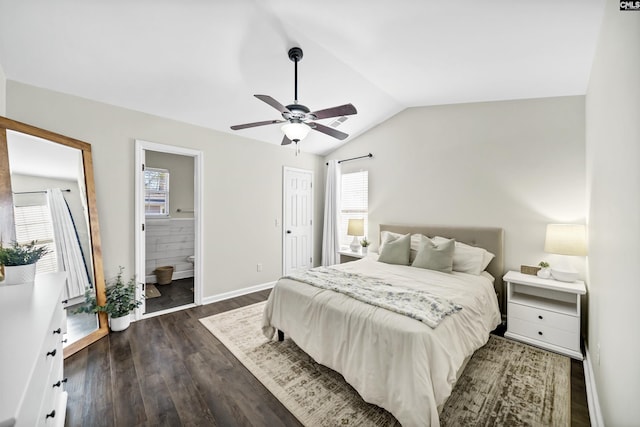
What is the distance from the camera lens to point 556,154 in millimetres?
2779

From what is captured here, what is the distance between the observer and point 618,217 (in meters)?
1.27

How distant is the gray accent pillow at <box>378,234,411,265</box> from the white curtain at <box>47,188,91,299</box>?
338 cm

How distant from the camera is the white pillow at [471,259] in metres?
Answer: 2.91

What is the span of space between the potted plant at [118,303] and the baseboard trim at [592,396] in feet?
13.4

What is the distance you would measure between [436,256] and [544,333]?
1.18 meters

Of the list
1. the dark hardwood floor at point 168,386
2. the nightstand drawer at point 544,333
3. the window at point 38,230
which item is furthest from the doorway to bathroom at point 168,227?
the nightstand drawer at point 544,333

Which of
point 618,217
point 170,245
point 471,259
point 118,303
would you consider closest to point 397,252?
point 471,259

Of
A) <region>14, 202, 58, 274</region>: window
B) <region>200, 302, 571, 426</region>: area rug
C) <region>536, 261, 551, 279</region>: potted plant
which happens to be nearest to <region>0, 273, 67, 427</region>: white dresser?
<region>14, 202, 58, 274</region>: window

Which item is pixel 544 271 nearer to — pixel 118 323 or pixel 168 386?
pixel 168 386

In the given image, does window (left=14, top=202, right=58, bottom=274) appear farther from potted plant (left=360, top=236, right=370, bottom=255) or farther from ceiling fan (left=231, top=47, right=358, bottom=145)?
potted plant (left=360, top=236, right=370, bottom=255)

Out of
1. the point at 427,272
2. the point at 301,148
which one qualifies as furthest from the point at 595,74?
the point at 301,148

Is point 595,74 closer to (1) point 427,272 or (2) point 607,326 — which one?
(2) point 607,326

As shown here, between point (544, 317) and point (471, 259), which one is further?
point (471, 259)

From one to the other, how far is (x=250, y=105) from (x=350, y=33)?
1597mm
